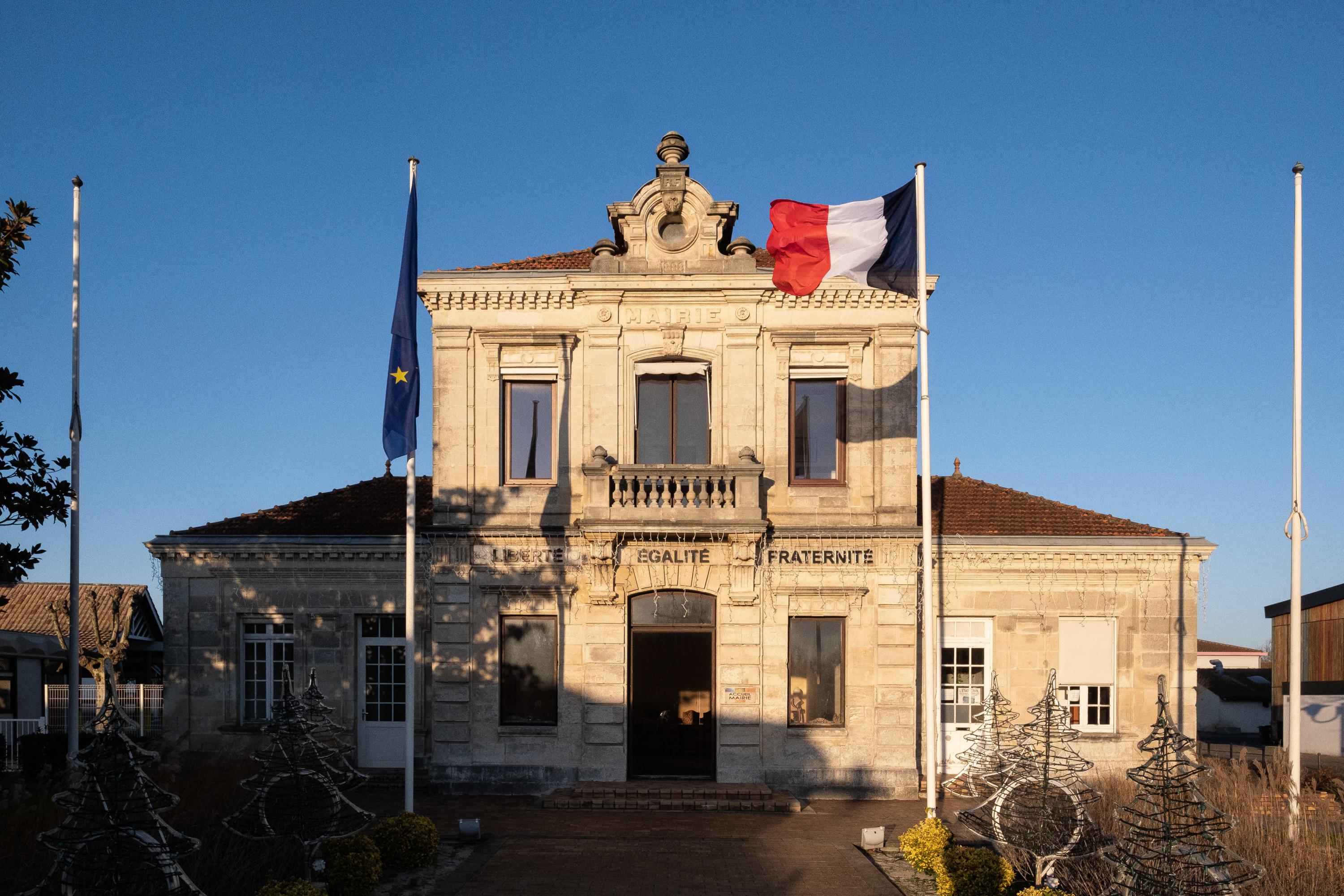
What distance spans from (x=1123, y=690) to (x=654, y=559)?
393 inches

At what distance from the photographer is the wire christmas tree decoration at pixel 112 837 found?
942 cm

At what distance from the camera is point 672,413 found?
773 inches

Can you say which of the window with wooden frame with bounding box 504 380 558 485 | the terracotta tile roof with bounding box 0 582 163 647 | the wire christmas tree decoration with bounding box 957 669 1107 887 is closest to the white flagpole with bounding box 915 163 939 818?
the wire christmas tree decoration with bounding box 957 669 1107 887

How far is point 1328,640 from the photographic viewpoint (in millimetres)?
32875

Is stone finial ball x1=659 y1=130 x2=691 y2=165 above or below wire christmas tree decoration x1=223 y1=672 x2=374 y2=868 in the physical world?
above

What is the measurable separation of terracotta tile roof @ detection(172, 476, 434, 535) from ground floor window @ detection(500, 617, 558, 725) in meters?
2.87

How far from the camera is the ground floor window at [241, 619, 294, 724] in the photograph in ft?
68.8

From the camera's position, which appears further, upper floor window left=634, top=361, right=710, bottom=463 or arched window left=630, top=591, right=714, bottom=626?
upper floor window left=634, top=361, right=710, bottom=463

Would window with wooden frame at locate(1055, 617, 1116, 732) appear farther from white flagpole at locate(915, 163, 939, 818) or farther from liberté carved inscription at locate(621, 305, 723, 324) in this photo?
liberté carved inscription at locate(621, 305, 723, 324)

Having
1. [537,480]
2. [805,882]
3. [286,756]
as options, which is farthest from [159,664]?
[805,882]

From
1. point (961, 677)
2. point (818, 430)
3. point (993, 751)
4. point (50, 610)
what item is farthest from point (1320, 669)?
point (50, 610)

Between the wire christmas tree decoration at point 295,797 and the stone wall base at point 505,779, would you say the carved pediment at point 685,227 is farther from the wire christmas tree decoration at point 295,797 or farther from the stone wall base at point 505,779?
the wire christmas tree decoration at point 295,797

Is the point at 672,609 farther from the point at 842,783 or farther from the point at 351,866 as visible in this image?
the point at 351,866

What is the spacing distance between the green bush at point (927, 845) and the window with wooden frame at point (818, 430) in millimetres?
7375
